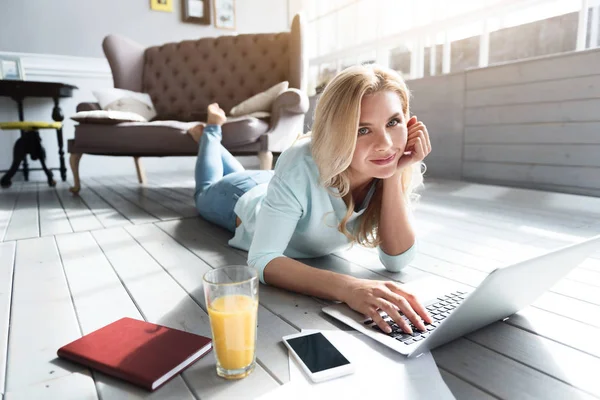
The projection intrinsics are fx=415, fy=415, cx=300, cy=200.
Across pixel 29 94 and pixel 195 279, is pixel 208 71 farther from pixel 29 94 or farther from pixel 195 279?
pixel 195 279

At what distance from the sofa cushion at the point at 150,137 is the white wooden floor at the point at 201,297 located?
0.44 metres

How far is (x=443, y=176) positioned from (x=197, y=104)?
6.61ft

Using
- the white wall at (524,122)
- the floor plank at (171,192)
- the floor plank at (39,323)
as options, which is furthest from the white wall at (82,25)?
the floor plank at (39,323)

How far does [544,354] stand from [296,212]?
57 centimetres

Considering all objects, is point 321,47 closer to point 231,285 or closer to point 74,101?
point 74,101

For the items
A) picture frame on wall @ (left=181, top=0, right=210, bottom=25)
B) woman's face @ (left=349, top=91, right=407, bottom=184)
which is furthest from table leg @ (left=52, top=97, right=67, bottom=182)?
woman's face @ (left=349, top=91, right=407, bottom=184)

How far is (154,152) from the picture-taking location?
264cm

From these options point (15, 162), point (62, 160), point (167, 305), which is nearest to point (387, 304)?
point (167, 305)

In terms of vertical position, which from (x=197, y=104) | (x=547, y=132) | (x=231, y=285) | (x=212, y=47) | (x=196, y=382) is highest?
(x=212, y=47)

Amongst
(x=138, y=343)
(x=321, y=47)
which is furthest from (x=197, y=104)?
(x=138, y=343)

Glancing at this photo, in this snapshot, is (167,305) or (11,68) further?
(11,68)

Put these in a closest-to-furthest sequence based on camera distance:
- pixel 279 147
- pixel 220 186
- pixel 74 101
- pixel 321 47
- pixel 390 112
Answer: pixel 390 112, pixel 220 186, pixel 279 147, pixel 74 101, pixel 321 47

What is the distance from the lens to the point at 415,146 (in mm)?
990

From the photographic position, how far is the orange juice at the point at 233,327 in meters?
0.62
